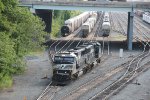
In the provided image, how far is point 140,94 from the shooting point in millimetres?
36219

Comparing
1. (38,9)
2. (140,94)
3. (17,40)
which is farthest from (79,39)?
(140,94)

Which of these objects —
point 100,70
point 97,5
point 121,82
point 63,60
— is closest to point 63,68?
point 63,60

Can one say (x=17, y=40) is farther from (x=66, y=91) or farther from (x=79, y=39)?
(x=79, y=39)

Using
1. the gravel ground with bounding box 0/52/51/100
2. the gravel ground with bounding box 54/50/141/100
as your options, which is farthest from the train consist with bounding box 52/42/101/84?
the gravel ground with bounding box 0/52/51/100

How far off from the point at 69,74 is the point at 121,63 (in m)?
15.8

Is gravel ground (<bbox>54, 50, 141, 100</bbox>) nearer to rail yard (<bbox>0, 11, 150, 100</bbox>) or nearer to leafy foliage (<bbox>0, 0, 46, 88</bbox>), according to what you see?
rail yard (<bbox>0, 11, 150, 100</bbox>)

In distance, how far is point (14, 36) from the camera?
41.7m

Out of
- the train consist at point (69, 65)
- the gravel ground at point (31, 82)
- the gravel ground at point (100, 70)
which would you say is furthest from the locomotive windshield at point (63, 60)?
the gravel ground at point (31, 82)

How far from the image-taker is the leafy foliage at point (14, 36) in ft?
117

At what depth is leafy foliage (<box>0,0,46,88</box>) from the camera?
35719 millimetres

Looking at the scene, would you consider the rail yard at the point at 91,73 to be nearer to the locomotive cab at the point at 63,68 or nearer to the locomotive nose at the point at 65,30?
the locomotive cab at the point at 63,68

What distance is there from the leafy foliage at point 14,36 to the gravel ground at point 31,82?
155cm

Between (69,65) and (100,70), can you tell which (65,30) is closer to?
(100,70)

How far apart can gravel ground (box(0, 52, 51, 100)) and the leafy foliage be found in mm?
1552
